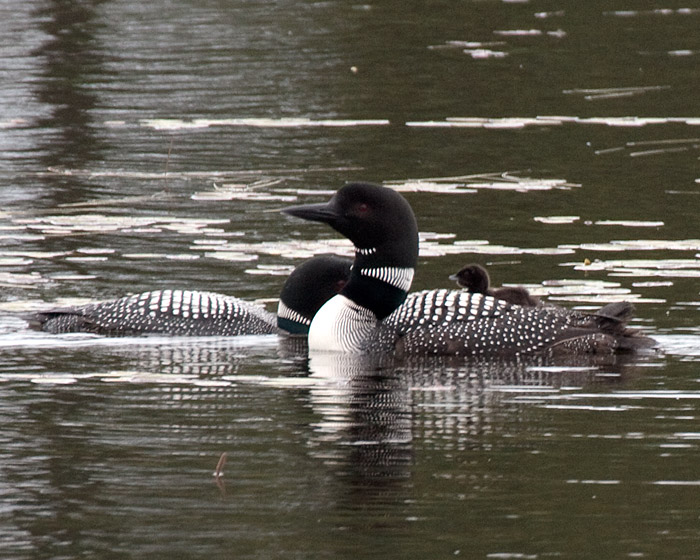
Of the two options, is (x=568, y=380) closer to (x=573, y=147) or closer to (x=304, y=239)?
(x=304, y=239)

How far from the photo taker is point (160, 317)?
29.3 feet

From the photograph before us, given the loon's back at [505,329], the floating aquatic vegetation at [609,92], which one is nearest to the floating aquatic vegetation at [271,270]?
the loon's back at [505,329]

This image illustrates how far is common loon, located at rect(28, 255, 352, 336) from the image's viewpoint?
29.1 feet

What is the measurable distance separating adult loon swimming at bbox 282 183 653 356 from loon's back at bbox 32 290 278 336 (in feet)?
1.78

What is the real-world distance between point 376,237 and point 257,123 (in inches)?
278

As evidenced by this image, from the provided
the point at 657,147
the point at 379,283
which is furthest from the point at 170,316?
the point at 657,147

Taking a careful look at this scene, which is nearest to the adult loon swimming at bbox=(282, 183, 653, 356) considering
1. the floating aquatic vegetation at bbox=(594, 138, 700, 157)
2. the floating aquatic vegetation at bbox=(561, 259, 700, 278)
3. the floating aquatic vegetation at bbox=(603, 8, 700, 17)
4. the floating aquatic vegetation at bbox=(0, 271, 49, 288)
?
the floating aquatic vegetation at bbox=(561, 259, 700, 278)

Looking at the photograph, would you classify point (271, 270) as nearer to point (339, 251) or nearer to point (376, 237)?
point (339, 251)

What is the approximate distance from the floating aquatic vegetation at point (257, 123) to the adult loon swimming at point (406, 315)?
6.95 metres

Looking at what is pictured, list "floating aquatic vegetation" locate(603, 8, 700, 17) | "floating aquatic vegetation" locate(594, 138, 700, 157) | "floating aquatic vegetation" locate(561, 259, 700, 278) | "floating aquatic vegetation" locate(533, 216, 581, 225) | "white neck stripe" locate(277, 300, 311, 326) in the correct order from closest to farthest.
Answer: "white neck stripe" locate(277, 300, 311, 326) < "floating aquatic vegetation" locate(561, 259, 700, 278) < "floating aquatic vegetation" locate(533, 216, 581, 225) < "floating aquatic vegetation" locate(594, 138, 700, 157) < "floating aquatic vegetation" locate(603, 8, 700, 17)

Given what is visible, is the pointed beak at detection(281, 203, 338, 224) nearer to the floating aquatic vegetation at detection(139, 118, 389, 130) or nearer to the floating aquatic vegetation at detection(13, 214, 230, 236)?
the floating aquatic vegetation at detection(13, 214, 230, 236)

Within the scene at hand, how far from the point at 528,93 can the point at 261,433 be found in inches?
445

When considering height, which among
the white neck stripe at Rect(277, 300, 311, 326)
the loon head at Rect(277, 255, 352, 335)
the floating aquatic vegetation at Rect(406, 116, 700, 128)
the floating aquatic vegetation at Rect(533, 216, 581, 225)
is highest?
the floating aquatic vegetation at Rect(406, 116, 700, 128)

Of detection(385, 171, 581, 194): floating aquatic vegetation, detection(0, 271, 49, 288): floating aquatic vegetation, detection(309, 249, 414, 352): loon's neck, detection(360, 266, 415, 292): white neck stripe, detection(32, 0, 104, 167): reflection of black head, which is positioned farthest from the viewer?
detection(32, 0, 104, 167): reflection of black head
